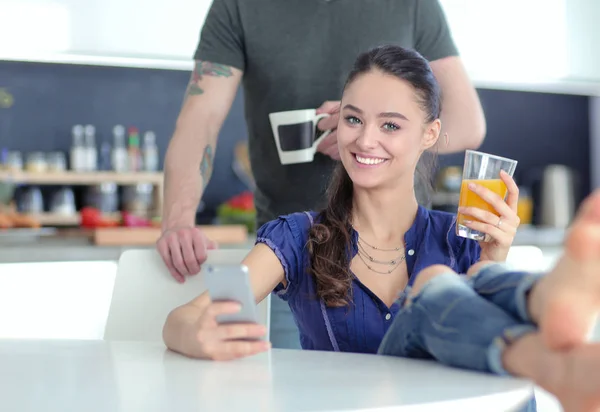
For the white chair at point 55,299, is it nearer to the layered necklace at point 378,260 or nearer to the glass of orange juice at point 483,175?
the layered necklace at point 378,260

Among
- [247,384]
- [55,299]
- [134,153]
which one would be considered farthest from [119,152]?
[247,384]

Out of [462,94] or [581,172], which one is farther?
[581,172]

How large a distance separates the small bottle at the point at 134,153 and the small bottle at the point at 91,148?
0.19 m

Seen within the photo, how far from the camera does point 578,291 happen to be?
2.37 ft

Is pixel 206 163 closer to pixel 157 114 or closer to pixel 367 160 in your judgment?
pixel 367 160

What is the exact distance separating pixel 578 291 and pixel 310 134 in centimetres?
119

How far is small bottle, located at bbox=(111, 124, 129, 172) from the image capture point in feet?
14.9

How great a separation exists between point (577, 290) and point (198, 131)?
126cm

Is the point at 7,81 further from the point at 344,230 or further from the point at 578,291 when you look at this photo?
the point at 578,291

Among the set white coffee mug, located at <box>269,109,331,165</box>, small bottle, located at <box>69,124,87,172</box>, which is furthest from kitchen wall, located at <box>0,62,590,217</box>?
white coffee mug, located at <box>269,109,331,165</box>

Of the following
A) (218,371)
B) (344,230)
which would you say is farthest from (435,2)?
(218,371)

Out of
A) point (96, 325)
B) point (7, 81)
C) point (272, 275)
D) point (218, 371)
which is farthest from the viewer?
point (7, 81)

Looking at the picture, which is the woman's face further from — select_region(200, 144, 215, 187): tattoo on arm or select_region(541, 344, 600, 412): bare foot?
select_region(541, 344, 600, 412): bare foot

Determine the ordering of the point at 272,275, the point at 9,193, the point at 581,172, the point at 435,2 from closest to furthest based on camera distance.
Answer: the point at 272,275 → the point at 435,2 → the point at 9,193 → the point at 581,172
